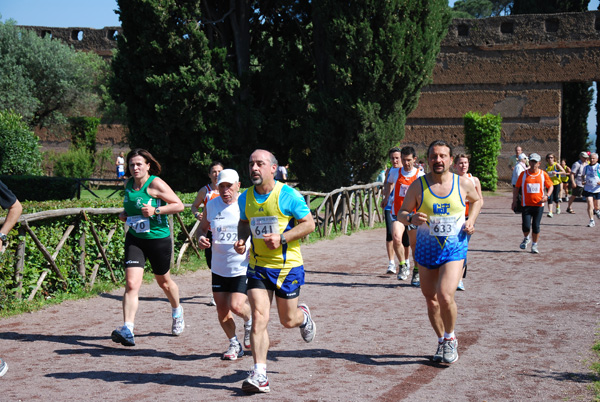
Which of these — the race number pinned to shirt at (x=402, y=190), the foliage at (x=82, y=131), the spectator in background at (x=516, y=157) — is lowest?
the race number pinned to shirt at (x=402, y=190)

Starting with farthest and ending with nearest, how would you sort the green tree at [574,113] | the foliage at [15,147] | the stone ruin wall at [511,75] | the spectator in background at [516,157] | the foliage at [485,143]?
the green tree at [574,113]
the stone ruin wall at [511,75]
the foliage at [485,143]
the foliage at [15,147]
the spectator in background at [516,157]

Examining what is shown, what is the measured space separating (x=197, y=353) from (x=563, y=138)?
2876 centimetres

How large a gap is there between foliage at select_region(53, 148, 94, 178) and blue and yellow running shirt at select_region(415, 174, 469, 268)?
102 ft

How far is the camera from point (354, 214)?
18188 mm

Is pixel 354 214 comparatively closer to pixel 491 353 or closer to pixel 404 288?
pixel 404 288

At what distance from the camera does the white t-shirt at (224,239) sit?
6.16 metres

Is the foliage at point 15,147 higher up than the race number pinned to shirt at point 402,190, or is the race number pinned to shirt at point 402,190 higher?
the foliage at point 15,147

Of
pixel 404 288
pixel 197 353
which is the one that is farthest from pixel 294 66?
pixel 197 353

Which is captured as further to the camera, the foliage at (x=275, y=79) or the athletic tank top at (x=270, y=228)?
the foliage at (x=275, y=79)

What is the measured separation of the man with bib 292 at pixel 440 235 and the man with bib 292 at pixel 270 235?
118 cm

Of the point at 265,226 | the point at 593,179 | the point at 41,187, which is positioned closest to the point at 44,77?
the point at 41,187

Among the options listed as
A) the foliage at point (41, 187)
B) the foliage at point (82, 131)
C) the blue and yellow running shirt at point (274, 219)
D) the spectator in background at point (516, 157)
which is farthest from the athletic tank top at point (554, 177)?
the foliage at point (82, 131)

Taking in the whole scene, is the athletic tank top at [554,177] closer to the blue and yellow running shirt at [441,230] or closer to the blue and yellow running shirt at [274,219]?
the blue and yellow running shirt at [441,230]

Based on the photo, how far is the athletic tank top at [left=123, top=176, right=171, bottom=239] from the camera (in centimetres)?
679
